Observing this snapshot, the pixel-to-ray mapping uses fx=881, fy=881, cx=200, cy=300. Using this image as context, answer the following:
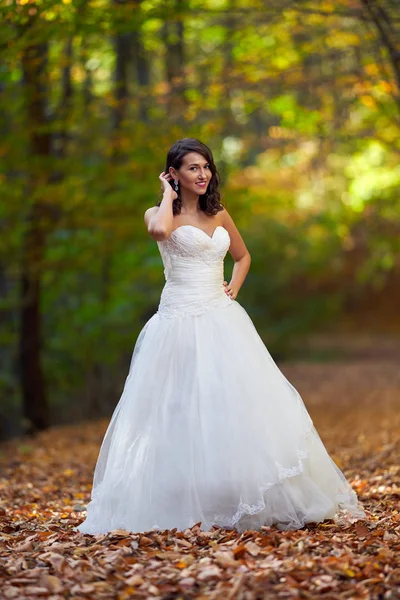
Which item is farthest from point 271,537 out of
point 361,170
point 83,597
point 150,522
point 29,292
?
point 361,170

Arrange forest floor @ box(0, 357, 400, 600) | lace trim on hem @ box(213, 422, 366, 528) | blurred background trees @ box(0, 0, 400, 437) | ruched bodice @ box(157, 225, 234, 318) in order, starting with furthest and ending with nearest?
blurred background trees @ box(0, 0, 400, 437), ruched bodice @ box(157, 225, 234, 318), lace trim on hem @ box(213, 422, 366, 528), forest floor @ box(0, 357, 400, 600)

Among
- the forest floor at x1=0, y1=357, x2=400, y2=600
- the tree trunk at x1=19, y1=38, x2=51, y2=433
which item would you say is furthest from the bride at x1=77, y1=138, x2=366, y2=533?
the tree trunk at x1=19, y1=38, x2=51, y2=433

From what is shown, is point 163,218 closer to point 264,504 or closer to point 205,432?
point 205,432

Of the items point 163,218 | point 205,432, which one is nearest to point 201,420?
point 205,432

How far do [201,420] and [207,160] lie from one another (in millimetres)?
1586

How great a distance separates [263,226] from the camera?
2048cm

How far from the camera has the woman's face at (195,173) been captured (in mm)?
5336

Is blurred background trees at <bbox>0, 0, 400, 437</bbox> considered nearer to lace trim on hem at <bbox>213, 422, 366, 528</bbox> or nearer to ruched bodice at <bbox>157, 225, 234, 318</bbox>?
ruched bodice at <bbox>157, 225, 234, 318</bbox>

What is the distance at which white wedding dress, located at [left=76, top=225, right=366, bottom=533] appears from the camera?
16.3 ft

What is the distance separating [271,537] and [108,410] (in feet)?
38.4

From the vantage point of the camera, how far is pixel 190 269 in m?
5.33

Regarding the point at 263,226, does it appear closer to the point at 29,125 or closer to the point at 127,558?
the point at 29,125

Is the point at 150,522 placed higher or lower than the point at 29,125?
lower

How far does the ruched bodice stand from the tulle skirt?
74mm
